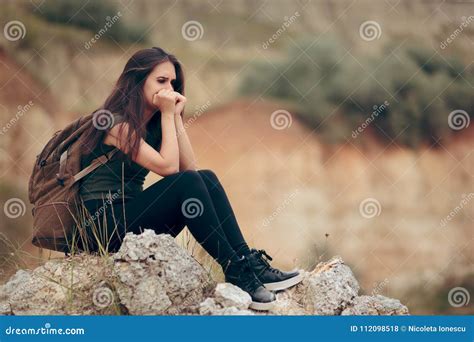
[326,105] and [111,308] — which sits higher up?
[326,105]

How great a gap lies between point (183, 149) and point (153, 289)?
94 centimetres

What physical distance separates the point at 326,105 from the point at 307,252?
1.29 metres

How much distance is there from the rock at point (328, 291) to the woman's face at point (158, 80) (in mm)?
1509

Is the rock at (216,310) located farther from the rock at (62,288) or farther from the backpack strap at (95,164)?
the backpack strap at (95,164)

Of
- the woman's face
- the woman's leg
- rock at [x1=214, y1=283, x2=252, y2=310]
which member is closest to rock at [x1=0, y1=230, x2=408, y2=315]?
rock at [x1=214, y1=283, x2=252, y2=310]

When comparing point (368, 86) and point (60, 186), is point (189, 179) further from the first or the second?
point (368, 86)

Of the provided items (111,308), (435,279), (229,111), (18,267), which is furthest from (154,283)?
(435,279)

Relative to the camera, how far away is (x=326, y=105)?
21.1 ft

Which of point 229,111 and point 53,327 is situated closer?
point 53,327

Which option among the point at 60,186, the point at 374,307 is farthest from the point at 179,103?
the point at 374,307

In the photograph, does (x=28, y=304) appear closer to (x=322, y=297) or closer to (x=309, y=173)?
(x=322, y=297)

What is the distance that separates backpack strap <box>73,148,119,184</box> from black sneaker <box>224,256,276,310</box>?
39.8 inches

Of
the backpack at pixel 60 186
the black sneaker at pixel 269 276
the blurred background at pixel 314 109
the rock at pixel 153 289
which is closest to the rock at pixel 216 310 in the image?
the rock at pixel 153 289

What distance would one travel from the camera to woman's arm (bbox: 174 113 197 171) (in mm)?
A: 4934
